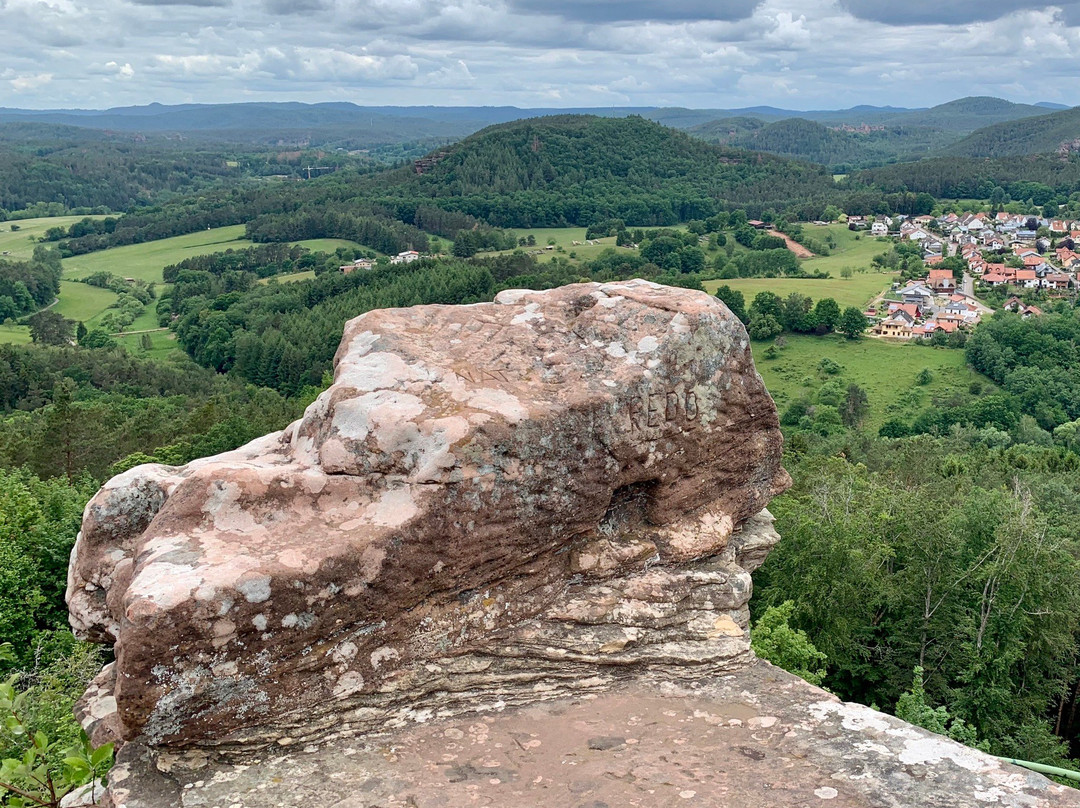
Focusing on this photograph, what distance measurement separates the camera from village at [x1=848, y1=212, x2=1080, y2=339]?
11906 cm

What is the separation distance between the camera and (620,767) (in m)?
9.01

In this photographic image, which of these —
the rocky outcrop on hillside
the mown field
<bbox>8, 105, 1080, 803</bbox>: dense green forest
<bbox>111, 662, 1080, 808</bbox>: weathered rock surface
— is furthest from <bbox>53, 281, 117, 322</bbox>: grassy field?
<bbox>111, 662, 1080, 808</bbox>: weathered rock surface

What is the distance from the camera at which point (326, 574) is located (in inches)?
363

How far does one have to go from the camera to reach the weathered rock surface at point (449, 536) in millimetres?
8945

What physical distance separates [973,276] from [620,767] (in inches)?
6741

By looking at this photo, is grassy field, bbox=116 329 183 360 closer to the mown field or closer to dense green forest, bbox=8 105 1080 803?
dense green forest, bbox=8 105 1080 803

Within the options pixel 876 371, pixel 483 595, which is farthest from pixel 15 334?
pixel 483 595

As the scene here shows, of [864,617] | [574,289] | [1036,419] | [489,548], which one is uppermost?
[574,289]

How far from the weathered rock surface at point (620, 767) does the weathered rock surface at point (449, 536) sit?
0.33m

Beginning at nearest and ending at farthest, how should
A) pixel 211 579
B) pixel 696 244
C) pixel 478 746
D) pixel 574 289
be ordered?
pixel 211 579 → pixel 478 746 → pixel 574 289 → pixel 696 244

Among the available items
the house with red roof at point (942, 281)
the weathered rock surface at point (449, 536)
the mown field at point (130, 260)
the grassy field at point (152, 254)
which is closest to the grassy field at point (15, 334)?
the mown field at point (130, 260)

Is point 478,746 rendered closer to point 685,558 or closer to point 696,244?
point 685,558

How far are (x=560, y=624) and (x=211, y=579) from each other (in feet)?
14.1

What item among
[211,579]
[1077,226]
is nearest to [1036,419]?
[211,579]
